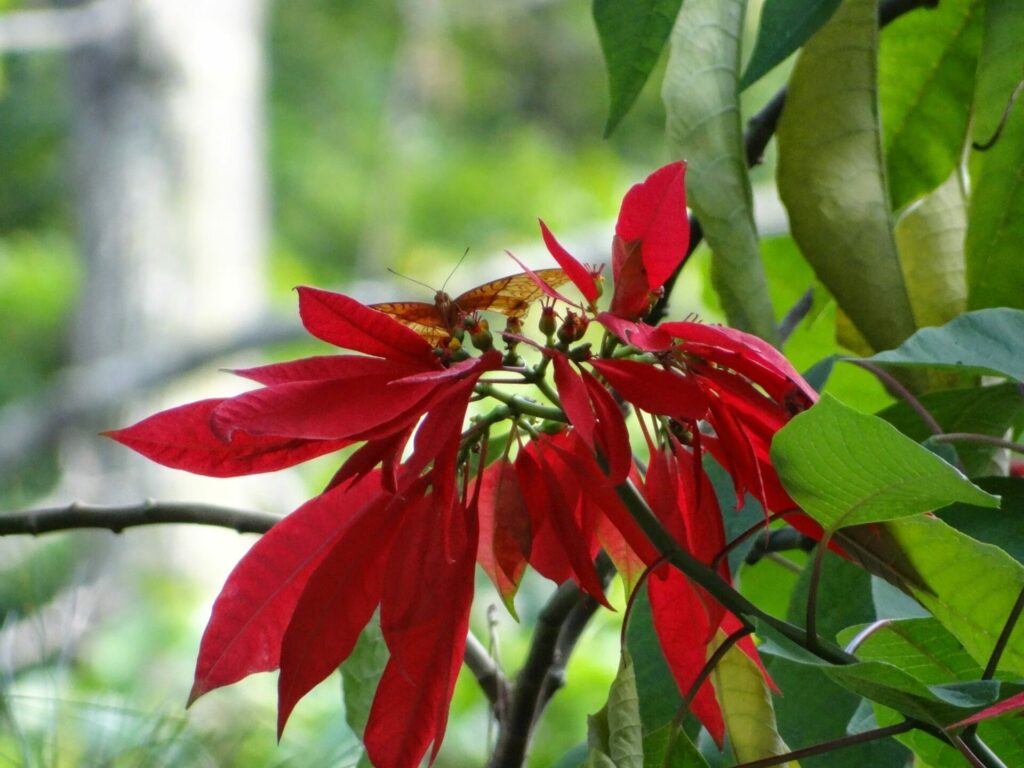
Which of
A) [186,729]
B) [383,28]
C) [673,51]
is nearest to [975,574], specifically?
[673,51]

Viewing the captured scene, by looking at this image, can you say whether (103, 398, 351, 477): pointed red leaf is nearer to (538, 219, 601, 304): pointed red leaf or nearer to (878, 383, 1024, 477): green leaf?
(538, 219, 601, 304): pointed red leaf

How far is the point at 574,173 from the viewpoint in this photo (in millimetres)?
3857

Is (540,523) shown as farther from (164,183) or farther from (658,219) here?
(164,183)

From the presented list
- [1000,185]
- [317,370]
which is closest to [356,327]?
[317,370]

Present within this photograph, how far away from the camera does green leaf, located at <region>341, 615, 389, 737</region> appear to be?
401 mm

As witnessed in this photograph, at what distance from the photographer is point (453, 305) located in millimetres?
305

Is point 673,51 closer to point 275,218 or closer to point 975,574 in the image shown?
point 975,574

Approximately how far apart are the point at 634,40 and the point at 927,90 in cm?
17

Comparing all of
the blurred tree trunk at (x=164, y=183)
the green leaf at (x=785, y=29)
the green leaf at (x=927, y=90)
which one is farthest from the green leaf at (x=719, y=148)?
the blurred tree trunk at (x=164, y=183)

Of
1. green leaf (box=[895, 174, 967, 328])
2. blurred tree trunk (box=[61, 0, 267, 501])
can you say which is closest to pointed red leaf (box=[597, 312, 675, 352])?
green leaf (box=[895, 174, 967, 328])

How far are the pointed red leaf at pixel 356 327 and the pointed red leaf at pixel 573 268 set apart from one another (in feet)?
0.13

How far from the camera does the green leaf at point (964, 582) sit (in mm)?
285

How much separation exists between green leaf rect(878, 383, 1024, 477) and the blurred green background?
109mm

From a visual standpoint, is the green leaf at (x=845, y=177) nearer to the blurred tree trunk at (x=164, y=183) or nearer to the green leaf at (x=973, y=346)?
the green leaf at (x=973, y=346)
